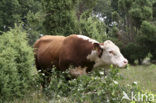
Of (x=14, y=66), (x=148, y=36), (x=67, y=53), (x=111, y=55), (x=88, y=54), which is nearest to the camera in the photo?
(x=14, y=66)

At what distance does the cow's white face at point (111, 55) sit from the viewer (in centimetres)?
544

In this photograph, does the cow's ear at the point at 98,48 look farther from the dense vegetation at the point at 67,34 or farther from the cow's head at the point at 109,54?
the dense vegetation at the point at 67,34

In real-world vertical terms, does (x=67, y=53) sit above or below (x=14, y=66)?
below

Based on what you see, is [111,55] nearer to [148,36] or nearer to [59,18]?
[59,18]

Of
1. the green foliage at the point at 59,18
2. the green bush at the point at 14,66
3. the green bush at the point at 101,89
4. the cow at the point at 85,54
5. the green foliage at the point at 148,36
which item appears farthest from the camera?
the green foliage at the point at 148,36

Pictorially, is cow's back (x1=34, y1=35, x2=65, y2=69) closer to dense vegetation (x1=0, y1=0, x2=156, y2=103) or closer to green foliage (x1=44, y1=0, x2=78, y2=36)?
dense vegetation (x1=0, y1=0, x2=156, y2=103)

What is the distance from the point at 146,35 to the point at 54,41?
11.7 m

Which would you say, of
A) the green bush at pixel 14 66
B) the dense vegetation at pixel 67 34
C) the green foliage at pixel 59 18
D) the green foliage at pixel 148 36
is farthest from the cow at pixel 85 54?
the green foliage at pixel 148 36

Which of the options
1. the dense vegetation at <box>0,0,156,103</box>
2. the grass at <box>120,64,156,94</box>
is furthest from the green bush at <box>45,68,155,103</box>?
the grass at <box>120,64,156,94</box>

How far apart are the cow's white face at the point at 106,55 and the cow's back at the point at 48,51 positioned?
1.21 metres

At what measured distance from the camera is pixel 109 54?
18.4 ft

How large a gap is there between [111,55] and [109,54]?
0.19ft

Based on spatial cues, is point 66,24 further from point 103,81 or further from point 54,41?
point 103,81

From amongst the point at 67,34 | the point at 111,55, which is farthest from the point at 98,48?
the point at 67,34
